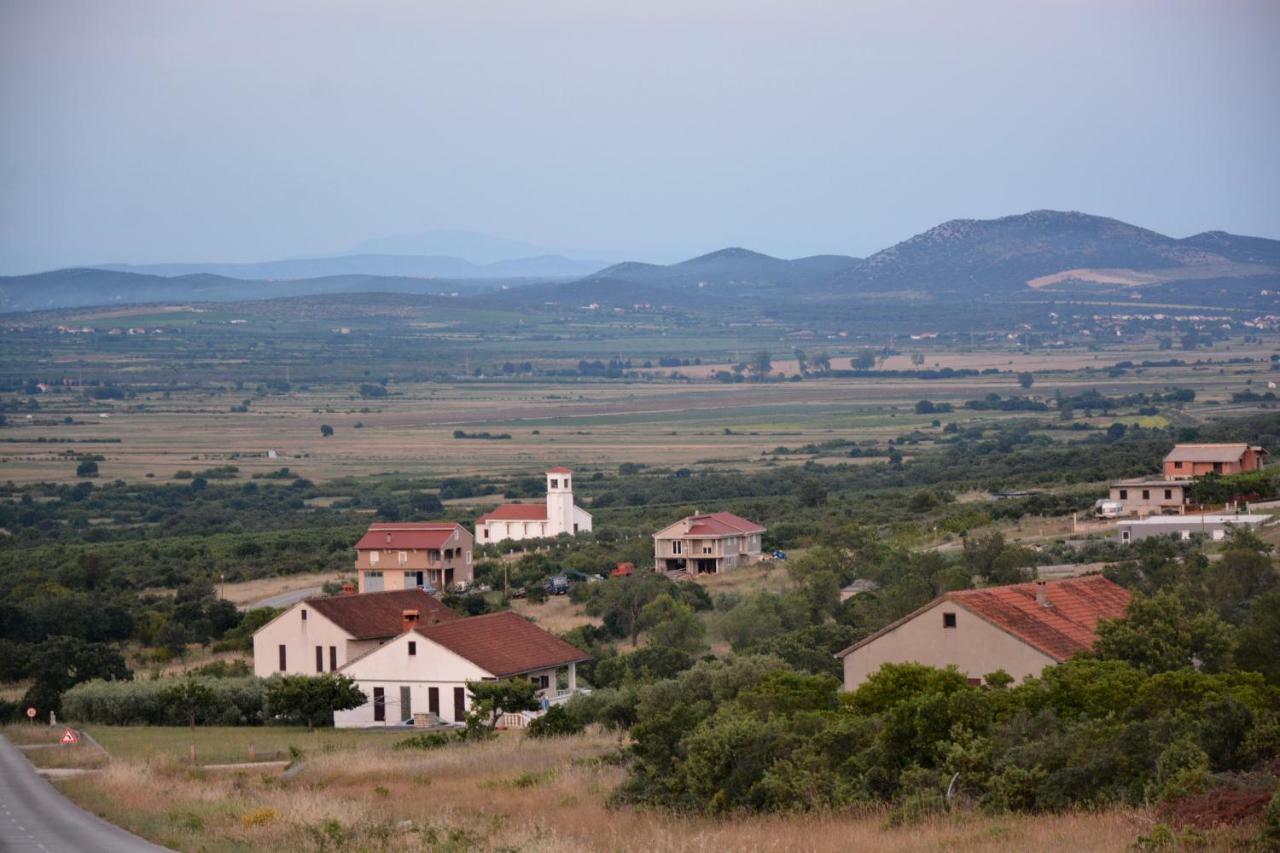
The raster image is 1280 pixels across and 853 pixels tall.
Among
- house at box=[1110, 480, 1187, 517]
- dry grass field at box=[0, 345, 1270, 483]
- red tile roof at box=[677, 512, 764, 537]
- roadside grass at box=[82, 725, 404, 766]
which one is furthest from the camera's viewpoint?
dry grass field at box=[0, 345, 1270, 483]

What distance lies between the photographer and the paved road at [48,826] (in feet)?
54.2

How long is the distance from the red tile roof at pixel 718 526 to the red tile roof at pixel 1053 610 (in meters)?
27.7

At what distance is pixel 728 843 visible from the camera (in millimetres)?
15617

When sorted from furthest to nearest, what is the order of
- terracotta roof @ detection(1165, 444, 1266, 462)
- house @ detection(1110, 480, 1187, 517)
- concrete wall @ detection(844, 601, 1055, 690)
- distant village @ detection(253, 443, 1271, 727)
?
terracotta roof @ detection(1165, 444, 1266, 462)
house @ detection(1110, 480, 1187, 517)
distant village @ detection(253, 443, 1271, 727)
concrete wall @ detection(844, 601, 1055, 690)

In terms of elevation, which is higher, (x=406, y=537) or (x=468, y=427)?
(x=406, y=537)

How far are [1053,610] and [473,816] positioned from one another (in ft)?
40.8

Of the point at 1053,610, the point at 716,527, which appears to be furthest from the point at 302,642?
the point at 716,527

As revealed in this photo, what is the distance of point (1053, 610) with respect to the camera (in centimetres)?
2838

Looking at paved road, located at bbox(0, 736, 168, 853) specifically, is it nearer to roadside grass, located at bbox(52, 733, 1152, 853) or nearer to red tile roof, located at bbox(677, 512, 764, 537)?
roadside grass, located at bbox(52, 733, 1152, 853)

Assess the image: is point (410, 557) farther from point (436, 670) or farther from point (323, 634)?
point (436, 670)

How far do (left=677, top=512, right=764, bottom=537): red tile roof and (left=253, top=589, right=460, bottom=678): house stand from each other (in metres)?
21.6

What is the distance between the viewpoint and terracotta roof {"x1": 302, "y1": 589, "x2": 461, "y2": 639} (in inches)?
1427

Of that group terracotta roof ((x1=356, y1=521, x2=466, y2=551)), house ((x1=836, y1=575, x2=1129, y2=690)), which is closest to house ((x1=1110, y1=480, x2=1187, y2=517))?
terracotta roof ((x1=356, y1=521, x2=466, y2=551))

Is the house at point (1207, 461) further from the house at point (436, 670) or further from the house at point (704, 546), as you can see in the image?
the house at point (436, 670)
